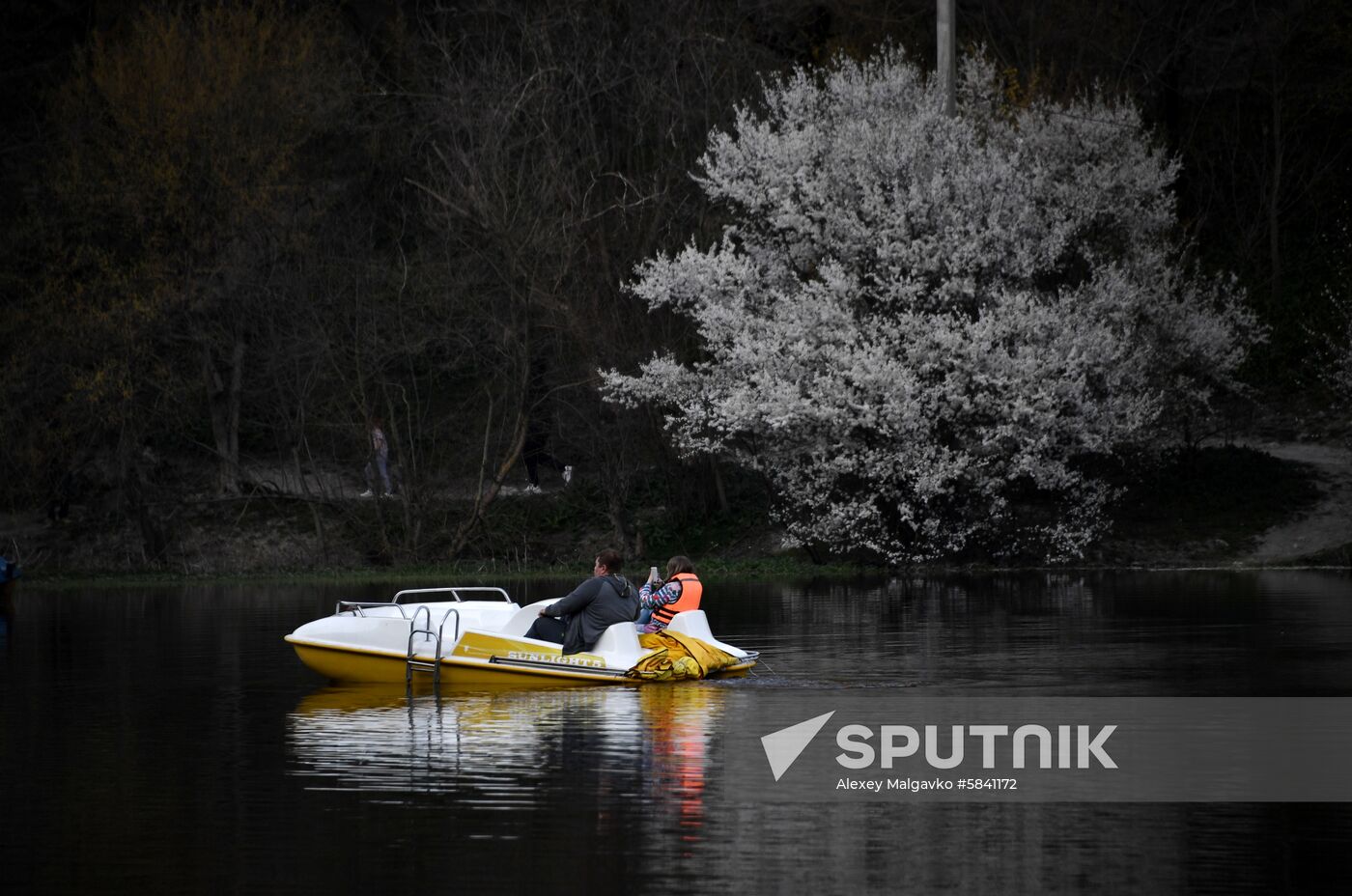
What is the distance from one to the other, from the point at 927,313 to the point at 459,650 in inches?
830

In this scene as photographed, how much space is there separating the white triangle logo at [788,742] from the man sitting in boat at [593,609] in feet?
12.8

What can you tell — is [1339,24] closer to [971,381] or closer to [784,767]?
[971,381]

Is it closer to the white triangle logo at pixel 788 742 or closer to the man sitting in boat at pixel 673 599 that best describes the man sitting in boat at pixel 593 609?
the man sitting in boat at pixel 673 599

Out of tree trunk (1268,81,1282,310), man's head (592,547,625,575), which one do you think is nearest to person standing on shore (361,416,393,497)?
man's head (592,547,625,575)

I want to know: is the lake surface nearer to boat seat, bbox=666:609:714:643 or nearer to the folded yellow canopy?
the folded yellow canopy

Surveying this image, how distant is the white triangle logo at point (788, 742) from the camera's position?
1459 centimetres

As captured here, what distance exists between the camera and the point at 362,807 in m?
12.9

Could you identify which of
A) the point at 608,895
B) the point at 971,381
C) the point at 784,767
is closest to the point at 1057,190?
the point at 971,381

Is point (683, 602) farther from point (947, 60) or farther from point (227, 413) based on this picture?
point (227, 413)

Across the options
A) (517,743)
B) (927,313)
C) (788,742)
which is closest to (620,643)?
(517,743)

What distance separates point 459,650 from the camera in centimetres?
2067

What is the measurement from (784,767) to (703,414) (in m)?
26.0

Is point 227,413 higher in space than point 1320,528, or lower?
higher

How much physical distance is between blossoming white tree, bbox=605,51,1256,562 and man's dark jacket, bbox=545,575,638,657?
18066 mm
